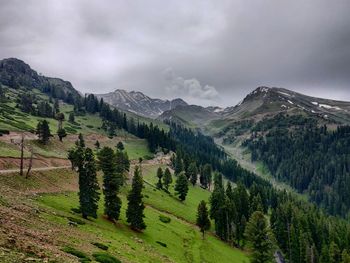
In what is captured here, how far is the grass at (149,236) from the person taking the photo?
5181 cm

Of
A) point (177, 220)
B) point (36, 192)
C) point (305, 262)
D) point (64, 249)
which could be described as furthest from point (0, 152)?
point (305, 262)

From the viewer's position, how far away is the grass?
51.8 m

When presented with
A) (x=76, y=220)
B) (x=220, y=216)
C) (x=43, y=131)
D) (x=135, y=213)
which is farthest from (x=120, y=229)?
(x=43, y=131)

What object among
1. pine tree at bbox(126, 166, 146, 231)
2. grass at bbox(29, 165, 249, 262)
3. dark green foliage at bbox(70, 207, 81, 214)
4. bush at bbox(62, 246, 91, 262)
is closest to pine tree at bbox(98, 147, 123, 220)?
grass at bbox(29, 165, 249, 262)

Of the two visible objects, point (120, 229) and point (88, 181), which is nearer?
point (88, 181)

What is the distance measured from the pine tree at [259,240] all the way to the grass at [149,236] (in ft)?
33.7

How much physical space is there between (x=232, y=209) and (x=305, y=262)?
2845cm

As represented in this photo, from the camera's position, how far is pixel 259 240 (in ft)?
259

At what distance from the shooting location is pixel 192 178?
19525 cm

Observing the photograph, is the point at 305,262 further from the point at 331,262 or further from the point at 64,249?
the point at 64,249

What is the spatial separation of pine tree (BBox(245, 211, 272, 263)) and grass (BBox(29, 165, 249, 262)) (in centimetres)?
1028

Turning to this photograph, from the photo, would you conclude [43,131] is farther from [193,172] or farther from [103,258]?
[103,258]

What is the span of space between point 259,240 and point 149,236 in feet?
78.1

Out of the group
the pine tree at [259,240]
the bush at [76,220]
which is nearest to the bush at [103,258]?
the bush at [76,220]
